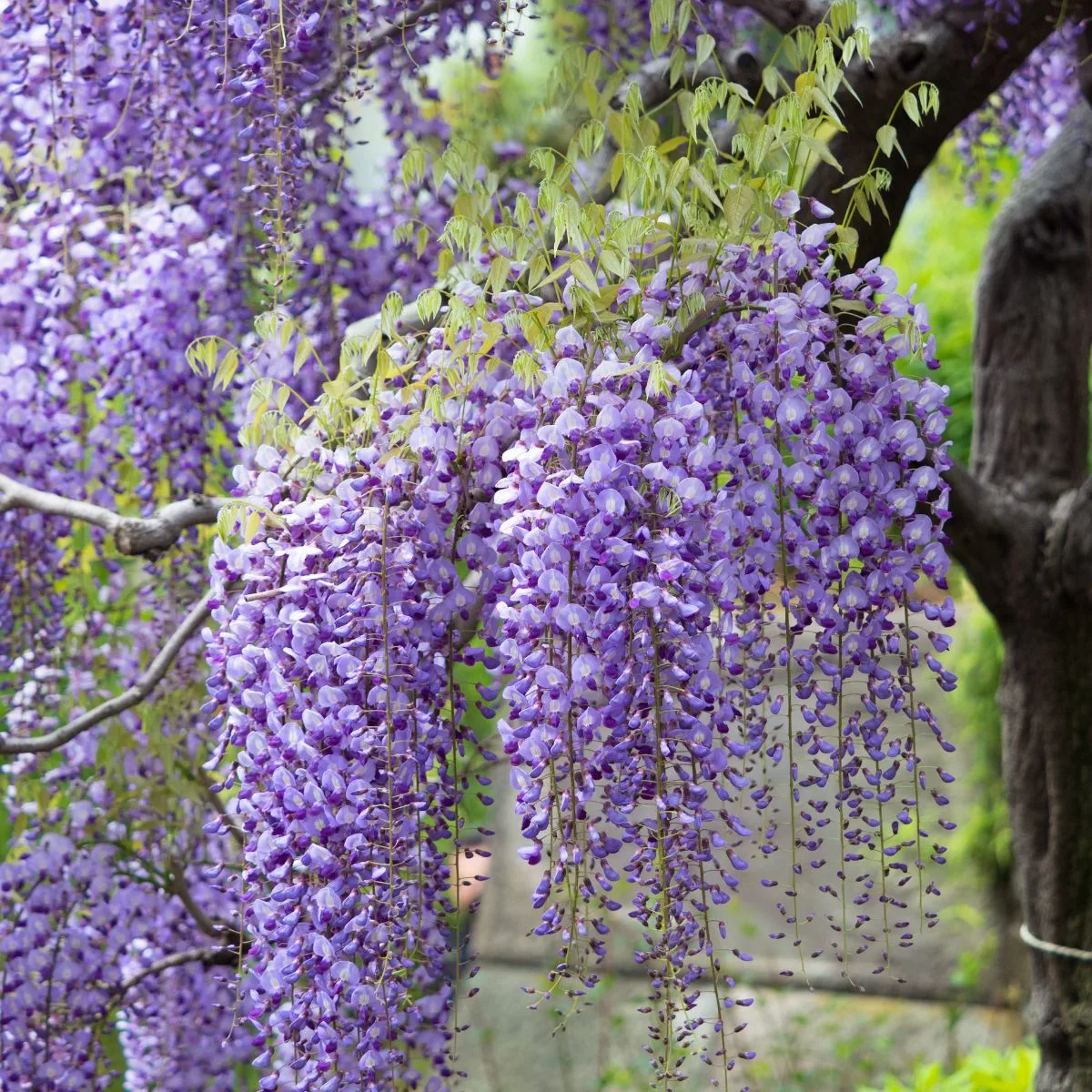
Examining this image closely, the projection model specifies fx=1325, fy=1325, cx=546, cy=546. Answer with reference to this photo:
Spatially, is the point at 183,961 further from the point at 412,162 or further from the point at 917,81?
the point at 917,81

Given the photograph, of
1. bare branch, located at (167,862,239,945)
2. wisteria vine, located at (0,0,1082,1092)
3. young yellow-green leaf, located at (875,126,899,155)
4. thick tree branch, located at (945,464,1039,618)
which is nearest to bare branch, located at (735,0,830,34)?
wisteria vine, located at (0,0,1082,1092)

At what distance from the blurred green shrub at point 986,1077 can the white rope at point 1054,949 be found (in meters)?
0.65

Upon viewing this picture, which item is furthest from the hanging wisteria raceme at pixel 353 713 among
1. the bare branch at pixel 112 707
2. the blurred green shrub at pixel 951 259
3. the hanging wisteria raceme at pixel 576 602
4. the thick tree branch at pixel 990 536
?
the blurred green shrub at pixel 951 259

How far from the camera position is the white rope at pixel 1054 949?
2229 millimetres

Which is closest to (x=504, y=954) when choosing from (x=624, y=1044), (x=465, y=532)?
(x=624, y=1044)

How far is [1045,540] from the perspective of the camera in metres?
2.21

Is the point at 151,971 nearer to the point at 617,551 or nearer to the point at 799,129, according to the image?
the point at 617,551

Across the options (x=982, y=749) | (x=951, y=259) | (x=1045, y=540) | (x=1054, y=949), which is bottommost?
(x=1054, y=949)

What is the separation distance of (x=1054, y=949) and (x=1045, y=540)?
0.70 metres

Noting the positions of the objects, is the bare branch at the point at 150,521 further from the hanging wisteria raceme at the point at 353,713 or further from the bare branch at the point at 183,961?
the bare branch at the point at 183,961

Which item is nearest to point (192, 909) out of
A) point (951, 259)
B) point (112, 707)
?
point (112, 707)

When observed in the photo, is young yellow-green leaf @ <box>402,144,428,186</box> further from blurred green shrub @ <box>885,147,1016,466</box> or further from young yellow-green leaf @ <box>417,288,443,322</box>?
blurred green shrub @ <box>885,147,1016,466</box>

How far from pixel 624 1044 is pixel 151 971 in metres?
2.25

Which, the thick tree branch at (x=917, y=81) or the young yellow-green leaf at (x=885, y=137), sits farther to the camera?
the thick tree branch at (x=917, y=81)
